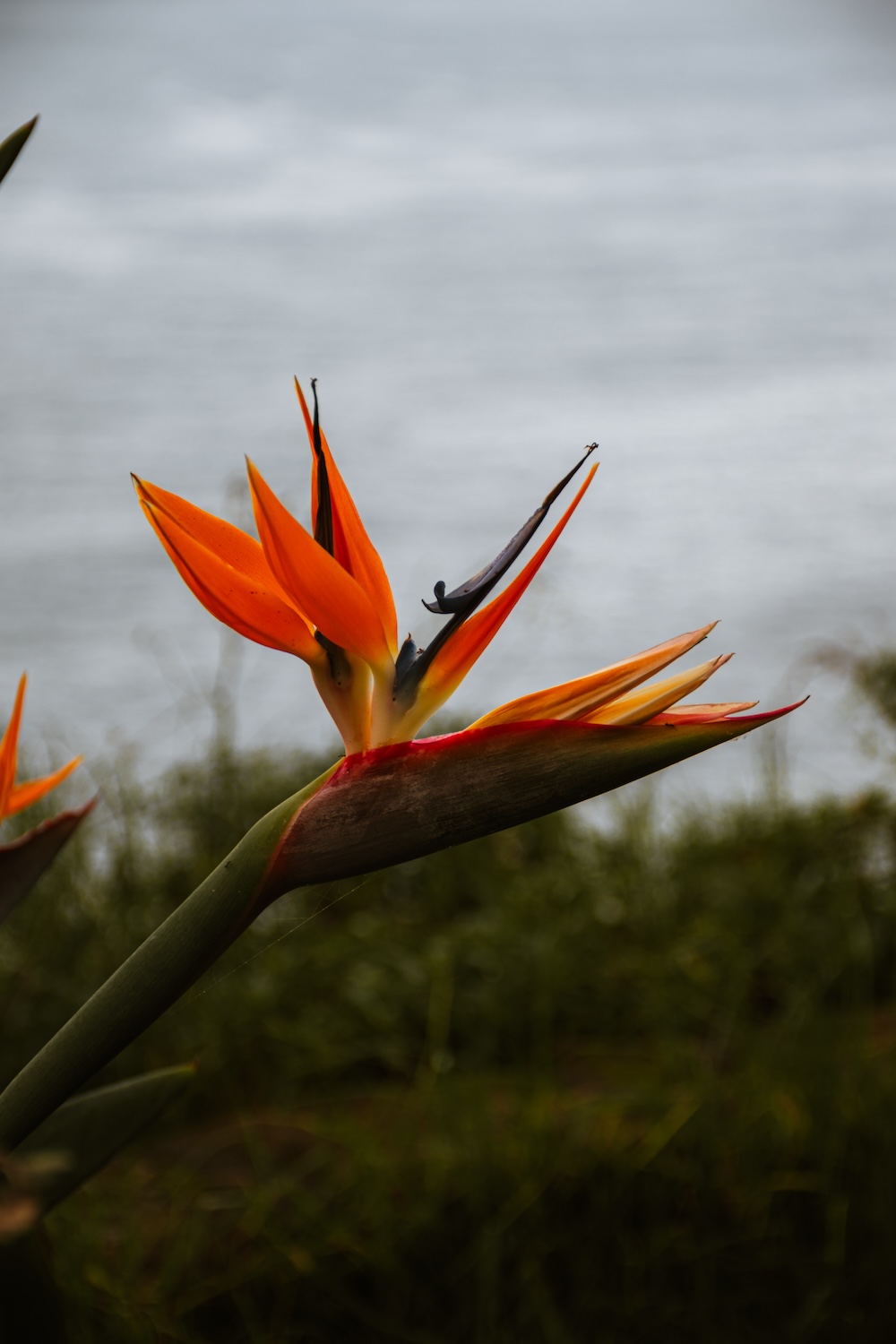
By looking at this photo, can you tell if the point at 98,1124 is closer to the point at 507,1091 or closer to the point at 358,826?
the point at 358,826

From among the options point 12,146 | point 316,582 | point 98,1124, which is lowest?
point 98,1124

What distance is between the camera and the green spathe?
0.81 ft

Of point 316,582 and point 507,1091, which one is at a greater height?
point 316,582

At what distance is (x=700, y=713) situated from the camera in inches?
10.5

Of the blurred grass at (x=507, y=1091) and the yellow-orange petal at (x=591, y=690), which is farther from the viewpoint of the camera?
the blurred grass at (x=507, y=1091)

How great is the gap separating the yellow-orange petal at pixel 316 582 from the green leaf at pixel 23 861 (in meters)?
0.06

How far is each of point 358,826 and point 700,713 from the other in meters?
0.07

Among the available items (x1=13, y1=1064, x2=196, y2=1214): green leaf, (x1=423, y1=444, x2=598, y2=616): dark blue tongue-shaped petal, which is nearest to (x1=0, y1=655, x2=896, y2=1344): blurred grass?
(x1=13, y1=1064, x2=196, y2=1214): green leaf

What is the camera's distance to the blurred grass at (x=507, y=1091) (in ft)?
2.84

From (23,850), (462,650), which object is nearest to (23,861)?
(23,850)

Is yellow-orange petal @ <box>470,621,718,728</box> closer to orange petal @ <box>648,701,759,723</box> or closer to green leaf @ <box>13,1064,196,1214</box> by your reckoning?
orange petal @ <box>648,701,759,723</box>

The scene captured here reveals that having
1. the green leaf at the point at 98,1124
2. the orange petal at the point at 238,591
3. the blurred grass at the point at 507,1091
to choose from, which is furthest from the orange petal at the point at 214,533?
the blurred grass at the point at 507,1091

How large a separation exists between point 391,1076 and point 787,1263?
42 centimetres

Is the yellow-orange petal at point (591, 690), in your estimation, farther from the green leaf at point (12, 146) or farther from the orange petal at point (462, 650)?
the green leaf at point (12, 146)
